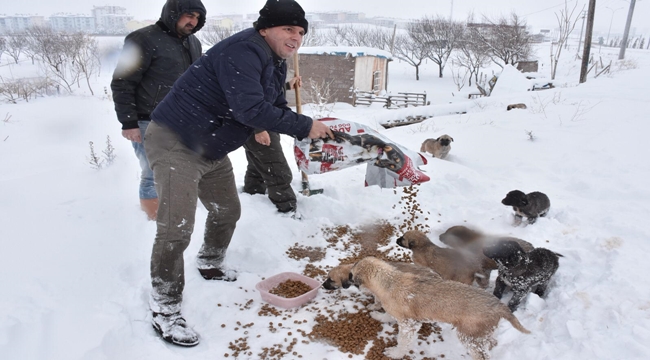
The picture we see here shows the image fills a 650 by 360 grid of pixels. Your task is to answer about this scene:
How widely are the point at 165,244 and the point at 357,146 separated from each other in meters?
1.65

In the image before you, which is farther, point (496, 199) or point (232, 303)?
point (496, 199)

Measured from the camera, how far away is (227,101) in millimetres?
2465

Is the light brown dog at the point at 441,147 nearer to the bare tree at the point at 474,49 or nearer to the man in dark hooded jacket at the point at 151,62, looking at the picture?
the man in dark hooded jacket at the point at 151,62

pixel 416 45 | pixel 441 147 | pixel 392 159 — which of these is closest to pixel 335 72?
pixel 441 147

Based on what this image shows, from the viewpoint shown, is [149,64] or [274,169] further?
[274,169]

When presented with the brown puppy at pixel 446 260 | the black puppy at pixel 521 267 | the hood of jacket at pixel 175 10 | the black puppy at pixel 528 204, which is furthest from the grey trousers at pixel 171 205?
the black puppy at pixel 528 204

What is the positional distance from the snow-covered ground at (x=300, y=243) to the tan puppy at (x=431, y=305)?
260 millimetres

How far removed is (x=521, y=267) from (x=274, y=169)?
8.38 ft

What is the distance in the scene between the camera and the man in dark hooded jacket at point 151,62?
344cm

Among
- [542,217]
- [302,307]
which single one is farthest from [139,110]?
[542,217]

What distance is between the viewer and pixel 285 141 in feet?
26.4

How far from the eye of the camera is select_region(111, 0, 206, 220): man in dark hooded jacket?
3.44 meters

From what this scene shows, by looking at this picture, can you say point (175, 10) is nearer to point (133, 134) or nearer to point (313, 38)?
point (133, 134)

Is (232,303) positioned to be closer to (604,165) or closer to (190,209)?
(190,209)
